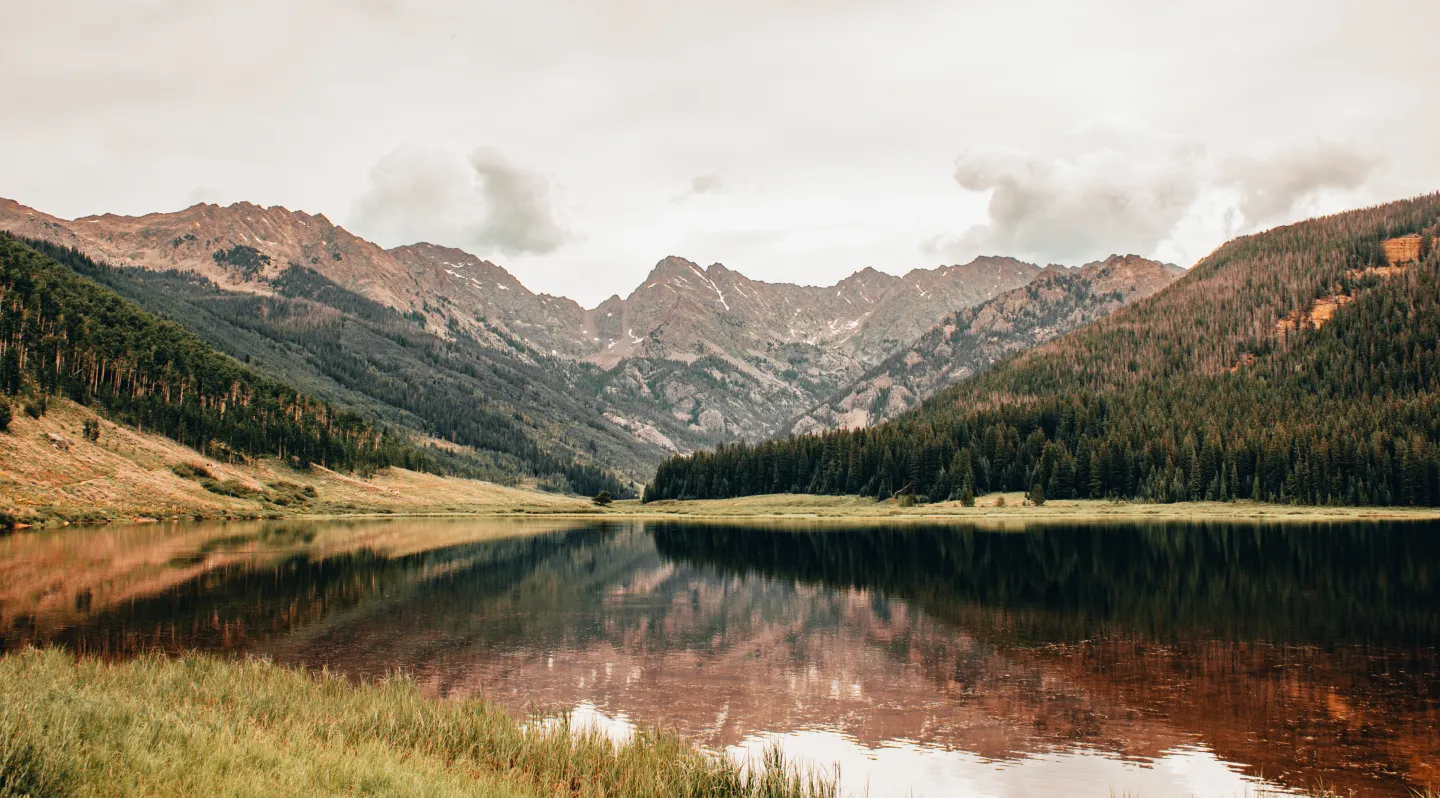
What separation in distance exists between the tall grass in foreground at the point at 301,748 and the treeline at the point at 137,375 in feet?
421

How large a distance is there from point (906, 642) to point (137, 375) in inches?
6396

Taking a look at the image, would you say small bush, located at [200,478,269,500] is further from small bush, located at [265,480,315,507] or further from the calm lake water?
the calm lake water

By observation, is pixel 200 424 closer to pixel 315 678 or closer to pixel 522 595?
pixel 522 595

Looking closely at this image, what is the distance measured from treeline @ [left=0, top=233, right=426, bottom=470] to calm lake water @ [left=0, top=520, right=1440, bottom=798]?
79.2m

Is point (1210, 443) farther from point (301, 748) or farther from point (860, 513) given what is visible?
point (301, 748)

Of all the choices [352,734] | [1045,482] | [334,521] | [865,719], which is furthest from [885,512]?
[352,734]

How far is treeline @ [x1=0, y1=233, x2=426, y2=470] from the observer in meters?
137

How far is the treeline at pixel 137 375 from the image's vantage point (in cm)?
13675

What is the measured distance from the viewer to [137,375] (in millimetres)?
153000

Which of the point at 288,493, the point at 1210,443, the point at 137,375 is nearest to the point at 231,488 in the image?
the point at 288,493

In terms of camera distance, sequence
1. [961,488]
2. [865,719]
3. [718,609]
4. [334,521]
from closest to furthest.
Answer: [865,719]
[718,609]
[334,521]
[961,488]

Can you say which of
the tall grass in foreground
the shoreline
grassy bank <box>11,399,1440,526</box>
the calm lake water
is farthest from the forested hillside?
the tall grass in foreground

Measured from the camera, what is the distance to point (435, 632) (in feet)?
128

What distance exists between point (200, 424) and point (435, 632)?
138 m
